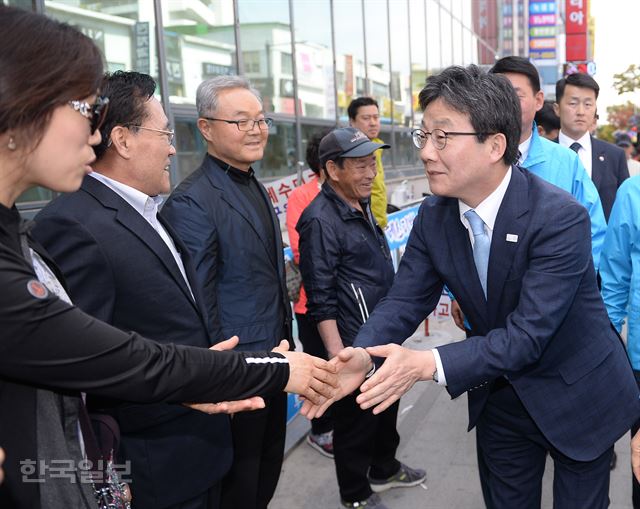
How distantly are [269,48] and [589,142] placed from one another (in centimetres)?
510

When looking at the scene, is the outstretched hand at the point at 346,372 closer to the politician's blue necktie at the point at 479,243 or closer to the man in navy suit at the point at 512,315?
the man in navy suit at the point at 512,315

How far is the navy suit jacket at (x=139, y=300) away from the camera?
5.90 feet

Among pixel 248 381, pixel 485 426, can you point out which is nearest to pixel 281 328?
pixel 485 426

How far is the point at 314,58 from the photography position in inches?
398

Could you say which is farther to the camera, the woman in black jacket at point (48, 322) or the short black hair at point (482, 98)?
the short black hair at point (482, 98)

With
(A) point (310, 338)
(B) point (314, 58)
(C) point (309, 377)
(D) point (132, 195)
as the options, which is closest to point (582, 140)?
(A) point (310, 338)

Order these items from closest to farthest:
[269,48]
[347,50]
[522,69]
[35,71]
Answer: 1. [35,71]
2. [522,69]
3. [269,48]
4. [347,50]

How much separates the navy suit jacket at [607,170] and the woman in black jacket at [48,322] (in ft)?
12.5

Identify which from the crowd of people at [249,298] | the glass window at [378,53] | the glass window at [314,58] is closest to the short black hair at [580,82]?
the crowd of people at [249,298]

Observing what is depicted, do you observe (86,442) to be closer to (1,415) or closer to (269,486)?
(1,415)

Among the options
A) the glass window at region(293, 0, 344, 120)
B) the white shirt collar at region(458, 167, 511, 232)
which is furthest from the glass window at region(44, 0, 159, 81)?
the white shirt collar at region(458, 167, 511, 232)

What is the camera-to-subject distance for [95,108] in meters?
1.45

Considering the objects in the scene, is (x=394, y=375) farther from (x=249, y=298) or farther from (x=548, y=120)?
(x=548, y=120)

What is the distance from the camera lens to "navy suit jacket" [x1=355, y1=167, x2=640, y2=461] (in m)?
2.00
